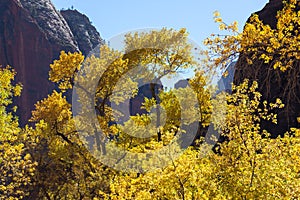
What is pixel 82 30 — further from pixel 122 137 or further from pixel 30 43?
pixel 122 137

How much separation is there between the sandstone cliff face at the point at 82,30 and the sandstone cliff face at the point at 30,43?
9.67 metres

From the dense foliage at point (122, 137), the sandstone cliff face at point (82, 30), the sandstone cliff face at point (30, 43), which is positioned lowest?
the dense foliage at point (122, 137)

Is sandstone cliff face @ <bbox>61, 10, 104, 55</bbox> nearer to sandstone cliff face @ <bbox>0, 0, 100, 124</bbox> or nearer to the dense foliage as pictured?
sandstone cliff face @ <bbox>0, 0, 100, 124</bbox>

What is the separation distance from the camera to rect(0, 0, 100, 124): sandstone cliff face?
5588cm

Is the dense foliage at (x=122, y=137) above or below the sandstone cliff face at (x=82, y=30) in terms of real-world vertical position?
below

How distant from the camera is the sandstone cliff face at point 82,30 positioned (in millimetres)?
Answer: 77438

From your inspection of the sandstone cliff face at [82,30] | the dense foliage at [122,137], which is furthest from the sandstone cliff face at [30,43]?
the dense foliage at [122,137]

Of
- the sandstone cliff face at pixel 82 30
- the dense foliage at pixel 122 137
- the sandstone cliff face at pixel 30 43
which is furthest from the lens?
the sandstone cliff face at pixel 82 30

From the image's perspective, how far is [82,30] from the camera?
80188 millimetres

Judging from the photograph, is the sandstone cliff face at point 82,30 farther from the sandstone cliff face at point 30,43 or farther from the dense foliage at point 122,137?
the dense foliage at point 122,137

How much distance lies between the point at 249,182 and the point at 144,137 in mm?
11337

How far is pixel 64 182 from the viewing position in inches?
694

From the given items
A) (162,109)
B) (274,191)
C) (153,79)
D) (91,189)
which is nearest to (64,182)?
(91,189)

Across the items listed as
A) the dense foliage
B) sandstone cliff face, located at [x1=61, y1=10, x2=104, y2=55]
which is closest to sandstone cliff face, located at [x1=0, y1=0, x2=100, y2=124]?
sandstone cliff face, located at [x1=61, y1=10, x2=104, y2=55]
